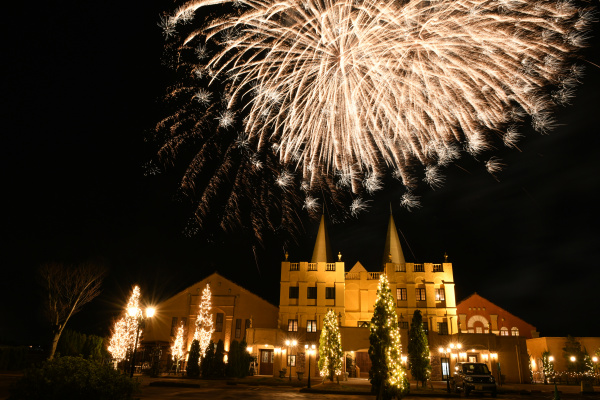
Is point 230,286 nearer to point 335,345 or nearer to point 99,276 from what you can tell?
point 99,276

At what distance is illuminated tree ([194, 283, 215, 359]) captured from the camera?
3809 cm

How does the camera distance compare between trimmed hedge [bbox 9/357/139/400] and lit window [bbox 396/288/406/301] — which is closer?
trimmed hedge [bbox 9/357/139/400]

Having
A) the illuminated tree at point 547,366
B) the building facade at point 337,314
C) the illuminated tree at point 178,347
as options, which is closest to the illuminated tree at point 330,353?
the building facade at point 337,314

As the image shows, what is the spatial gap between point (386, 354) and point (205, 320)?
2638 centimetres

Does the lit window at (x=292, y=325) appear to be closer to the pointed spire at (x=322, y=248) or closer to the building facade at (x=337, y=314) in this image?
the building facade at (x=337, y=314)

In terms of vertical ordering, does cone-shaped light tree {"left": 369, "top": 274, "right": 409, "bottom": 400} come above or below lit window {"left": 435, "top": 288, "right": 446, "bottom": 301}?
below

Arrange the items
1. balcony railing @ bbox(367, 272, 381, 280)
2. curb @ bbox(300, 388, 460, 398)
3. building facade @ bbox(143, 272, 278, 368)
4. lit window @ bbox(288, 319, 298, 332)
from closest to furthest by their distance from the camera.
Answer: curb @ bbox(300, 388, 460, 398) → lit window @ bbox(288, 319, 298, 332) → building facade @ bbox(143, 272, 278, 368) → balcony railing @ bbox(367, 272, 381, 280)

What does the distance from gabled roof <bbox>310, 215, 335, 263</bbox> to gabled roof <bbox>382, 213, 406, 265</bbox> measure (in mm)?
5906

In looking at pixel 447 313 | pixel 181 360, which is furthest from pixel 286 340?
pixel 447 313

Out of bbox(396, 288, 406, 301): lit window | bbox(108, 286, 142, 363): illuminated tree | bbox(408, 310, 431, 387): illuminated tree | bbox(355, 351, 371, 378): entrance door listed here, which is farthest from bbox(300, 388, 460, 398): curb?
bbox(108, 286, 142, 363): illuminated tree

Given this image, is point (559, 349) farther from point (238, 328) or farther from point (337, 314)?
point (238, 328)

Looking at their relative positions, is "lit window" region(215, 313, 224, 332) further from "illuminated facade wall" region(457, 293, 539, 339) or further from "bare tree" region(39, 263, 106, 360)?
"illuminated facade wall" region(457, 293, 539, 339)

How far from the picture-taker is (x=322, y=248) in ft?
136

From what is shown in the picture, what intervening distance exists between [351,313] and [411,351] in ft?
45.3
